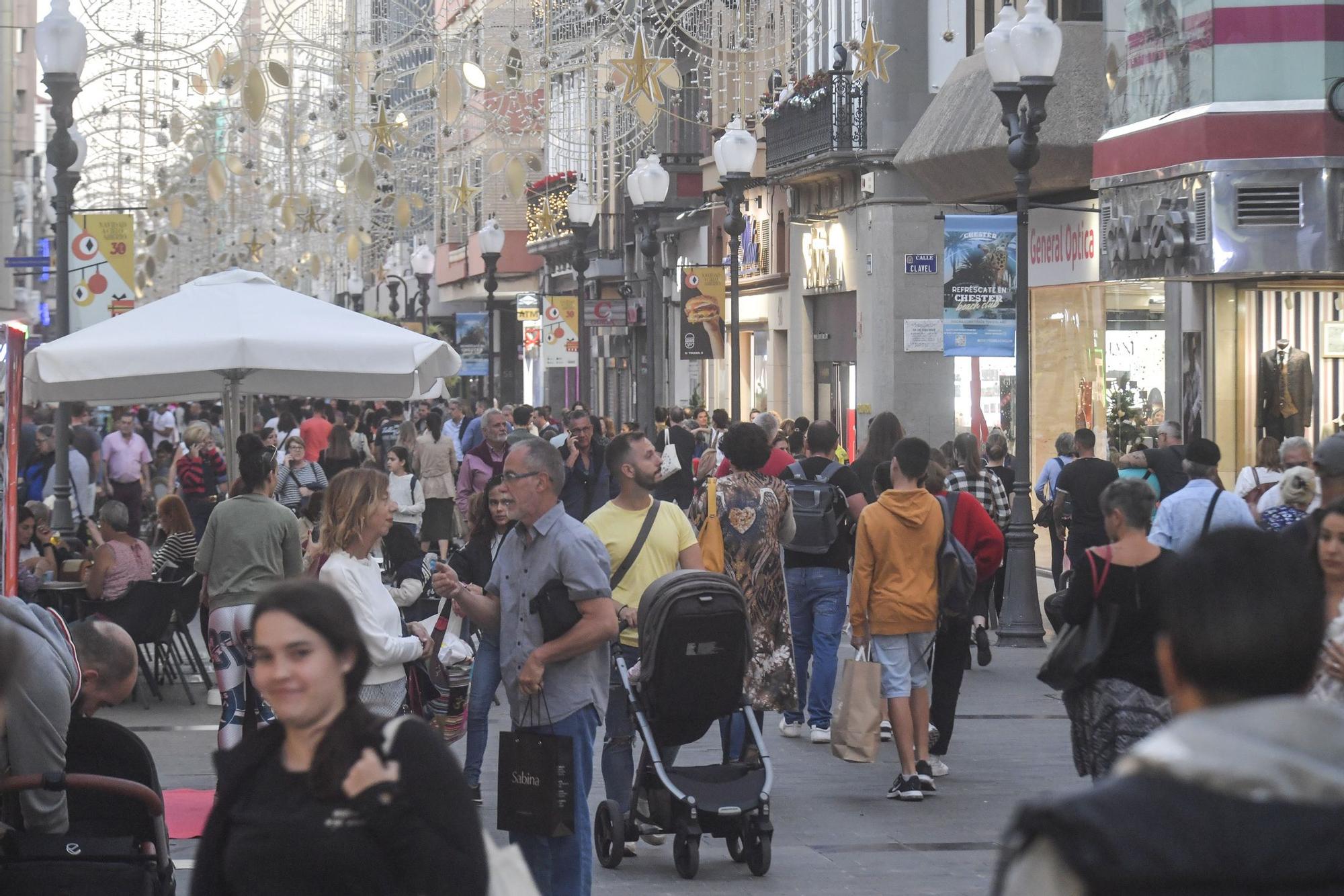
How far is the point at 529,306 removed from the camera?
183 ft

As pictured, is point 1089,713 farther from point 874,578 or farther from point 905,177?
point 905,177

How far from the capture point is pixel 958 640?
10852 mm

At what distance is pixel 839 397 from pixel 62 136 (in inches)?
711

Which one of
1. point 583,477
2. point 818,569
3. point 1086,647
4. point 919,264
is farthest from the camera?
point 919,264

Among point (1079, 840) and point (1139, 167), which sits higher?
point (1139, 167)

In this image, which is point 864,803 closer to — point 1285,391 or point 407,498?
point 407,498

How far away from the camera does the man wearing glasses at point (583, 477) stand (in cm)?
1716

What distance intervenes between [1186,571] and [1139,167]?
18807 millimetres

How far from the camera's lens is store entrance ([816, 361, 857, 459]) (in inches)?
1309

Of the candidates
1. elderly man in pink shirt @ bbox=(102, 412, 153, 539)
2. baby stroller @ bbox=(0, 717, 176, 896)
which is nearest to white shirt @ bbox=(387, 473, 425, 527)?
elderly man in pink shirt @ bbox=(102, 412, 153, 539)

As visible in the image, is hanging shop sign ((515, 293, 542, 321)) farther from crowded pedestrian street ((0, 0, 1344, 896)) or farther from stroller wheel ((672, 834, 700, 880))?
stroller wheel ((672, 834, 700, 880))

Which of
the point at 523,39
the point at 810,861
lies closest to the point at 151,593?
the point at 523,39

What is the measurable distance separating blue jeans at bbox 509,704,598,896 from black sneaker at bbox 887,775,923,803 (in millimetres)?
3314

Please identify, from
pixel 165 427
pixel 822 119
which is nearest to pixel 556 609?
pixel 822 119
